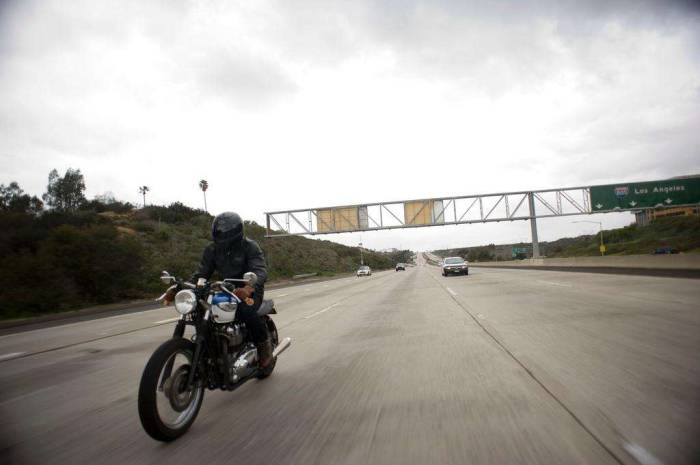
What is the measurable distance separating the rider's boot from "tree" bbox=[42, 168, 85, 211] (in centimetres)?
7508

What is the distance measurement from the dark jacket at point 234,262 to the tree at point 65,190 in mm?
74610

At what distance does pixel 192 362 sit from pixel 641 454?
3.39 m

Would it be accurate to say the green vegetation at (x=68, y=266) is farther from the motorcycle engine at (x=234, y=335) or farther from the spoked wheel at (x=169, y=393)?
the spoked wheel at (x=169, y=393)

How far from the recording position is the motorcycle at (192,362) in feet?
10.4

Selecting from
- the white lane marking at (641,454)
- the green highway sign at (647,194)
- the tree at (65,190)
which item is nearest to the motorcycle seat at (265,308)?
the white lane marking at (641,454)

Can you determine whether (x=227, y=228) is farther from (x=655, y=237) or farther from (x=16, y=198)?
(x=655, y=237)

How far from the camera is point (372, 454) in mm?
2900

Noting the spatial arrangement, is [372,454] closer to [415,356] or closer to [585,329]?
[415,356]

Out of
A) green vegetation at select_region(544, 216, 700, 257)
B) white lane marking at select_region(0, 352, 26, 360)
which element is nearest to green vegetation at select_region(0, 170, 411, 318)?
white lane marking at select_region(0, 352, 26, 360)

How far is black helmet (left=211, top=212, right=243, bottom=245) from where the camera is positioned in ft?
14.8

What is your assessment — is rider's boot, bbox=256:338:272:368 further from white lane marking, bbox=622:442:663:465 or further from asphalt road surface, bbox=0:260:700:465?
white lane marking, bbox=622:442:663:465

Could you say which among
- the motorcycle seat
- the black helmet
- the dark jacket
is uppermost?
the black helmet

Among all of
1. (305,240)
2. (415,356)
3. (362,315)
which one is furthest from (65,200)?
(415,356)

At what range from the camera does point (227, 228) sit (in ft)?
14.8
